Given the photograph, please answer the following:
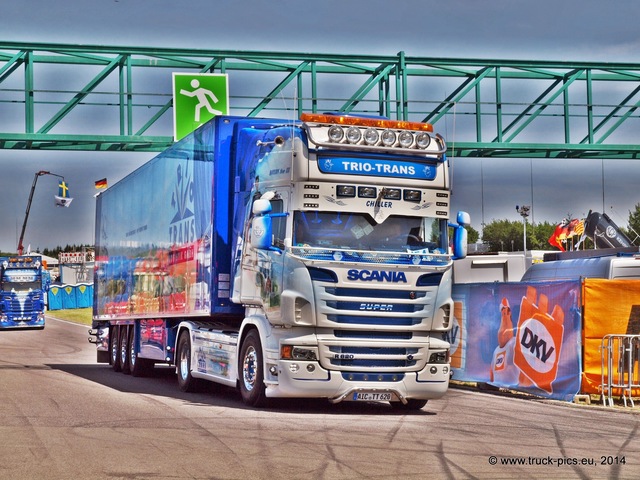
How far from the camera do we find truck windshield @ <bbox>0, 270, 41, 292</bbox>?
58.9 metres

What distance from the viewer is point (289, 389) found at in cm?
1423

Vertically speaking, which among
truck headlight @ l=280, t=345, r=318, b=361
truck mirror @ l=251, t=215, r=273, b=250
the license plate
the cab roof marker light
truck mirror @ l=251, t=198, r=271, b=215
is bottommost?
the license plate

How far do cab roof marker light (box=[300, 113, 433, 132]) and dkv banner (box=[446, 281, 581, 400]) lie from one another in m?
4.19

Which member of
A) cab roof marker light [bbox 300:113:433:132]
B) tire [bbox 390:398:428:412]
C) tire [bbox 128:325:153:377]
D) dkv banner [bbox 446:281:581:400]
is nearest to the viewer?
cab roof marker light [bbox 300:113:433:132]

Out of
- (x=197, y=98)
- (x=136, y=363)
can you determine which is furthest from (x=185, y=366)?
(x=197, y=98)

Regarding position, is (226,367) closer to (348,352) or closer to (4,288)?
(348,352)

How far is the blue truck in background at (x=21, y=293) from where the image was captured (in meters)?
58.1

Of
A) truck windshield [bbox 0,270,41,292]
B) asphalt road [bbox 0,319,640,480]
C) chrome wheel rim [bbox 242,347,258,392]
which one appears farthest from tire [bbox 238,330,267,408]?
truck windshield [bbox 0,270,41,292]

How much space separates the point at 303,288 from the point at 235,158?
3.25m

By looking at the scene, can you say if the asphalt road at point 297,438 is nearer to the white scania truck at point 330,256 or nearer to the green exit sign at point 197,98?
the white scania truck at point 330,256

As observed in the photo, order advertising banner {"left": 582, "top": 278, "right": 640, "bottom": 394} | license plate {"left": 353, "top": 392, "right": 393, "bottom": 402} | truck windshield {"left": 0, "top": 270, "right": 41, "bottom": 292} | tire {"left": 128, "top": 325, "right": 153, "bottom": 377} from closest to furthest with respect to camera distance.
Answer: license plate {"left": 353, "top": 392, "right": 393, "bottom": 402}
advertising banner {"left": 582, "top": 278, "right": 640, "bottom": 394}
tire {"left": 128, "top": 325, "right": 153, "bottom": 377}
truck windshield {"left": 0, "top": 270, "right": 41, "bottom": 292}

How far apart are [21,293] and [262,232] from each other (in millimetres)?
46969

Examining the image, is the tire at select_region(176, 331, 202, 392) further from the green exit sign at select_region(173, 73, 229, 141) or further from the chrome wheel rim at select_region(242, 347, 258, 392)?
the green exit sign at select_region(173, 73, 229, 141)

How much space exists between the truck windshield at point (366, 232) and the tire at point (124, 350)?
35.0ft
